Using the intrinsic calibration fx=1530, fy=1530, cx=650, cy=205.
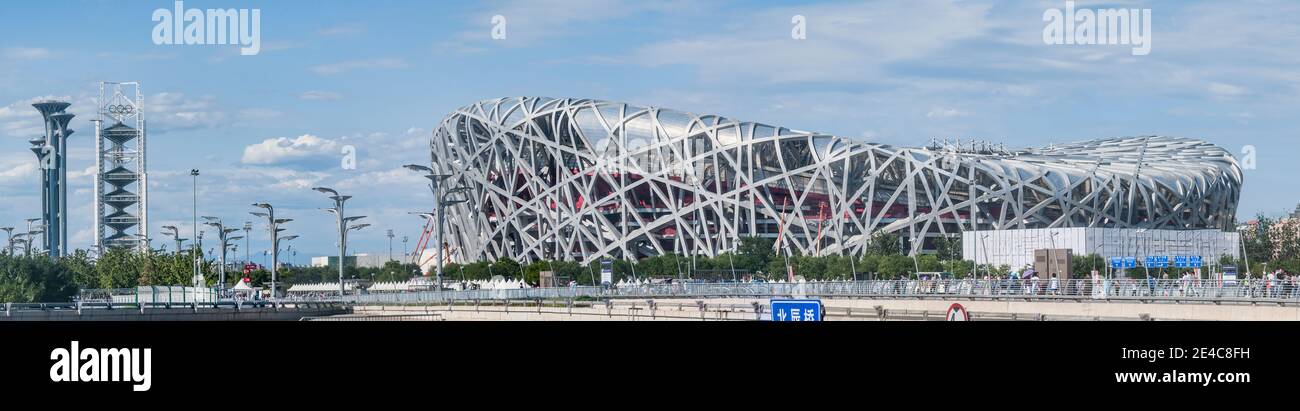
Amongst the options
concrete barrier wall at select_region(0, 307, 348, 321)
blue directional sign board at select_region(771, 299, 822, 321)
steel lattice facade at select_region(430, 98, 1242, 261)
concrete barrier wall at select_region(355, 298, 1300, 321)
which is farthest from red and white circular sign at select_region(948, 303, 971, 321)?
steel lattice facade at select_region(430, 98, 1242, 261)

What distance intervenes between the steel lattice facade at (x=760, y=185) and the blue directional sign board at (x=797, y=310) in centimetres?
10990

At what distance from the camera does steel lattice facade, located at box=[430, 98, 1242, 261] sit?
134500mm

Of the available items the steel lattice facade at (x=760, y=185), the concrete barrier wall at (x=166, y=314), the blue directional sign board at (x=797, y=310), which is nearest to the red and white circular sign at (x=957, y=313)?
the blue directional sign board at (x=797, y=310)

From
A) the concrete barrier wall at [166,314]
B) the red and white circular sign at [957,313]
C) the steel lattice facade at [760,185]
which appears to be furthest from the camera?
the steel lattice facade at [760,185]

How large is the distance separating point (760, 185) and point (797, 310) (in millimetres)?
119617

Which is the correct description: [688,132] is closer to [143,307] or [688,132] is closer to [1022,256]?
[1022,256]

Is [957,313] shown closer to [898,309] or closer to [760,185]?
[898,309]

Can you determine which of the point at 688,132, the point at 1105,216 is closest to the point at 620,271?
the point at 688,132

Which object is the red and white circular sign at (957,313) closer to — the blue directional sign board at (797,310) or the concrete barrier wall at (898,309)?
the blue directional sign board at (797,310)

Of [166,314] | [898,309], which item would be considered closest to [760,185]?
[898,309]

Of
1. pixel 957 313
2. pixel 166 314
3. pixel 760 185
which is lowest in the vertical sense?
pixel 166 314

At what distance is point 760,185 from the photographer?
462 feet

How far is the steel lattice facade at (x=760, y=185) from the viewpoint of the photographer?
134 m

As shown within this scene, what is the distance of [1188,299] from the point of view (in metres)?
42.6
